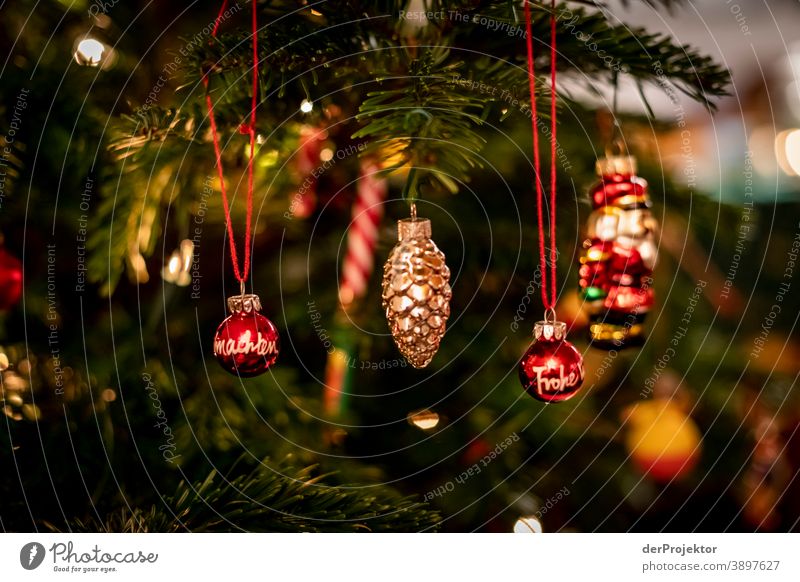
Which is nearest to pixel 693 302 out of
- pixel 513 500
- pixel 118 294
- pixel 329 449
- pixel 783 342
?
pixel 783 342

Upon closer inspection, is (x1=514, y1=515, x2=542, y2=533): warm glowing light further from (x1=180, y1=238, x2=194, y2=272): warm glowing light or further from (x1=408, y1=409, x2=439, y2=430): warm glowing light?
(x1=180, y1=238, x2=194, y2=272): warm glowing light

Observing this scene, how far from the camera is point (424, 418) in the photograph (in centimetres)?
56

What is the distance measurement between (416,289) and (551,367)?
0.10 m

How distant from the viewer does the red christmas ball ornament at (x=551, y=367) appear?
437 millimetres

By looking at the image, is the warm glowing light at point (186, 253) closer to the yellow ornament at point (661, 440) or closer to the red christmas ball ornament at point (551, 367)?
the red christmas ball ornament at point (551, 367)

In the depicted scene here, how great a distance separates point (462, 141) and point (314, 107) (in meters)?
0.11

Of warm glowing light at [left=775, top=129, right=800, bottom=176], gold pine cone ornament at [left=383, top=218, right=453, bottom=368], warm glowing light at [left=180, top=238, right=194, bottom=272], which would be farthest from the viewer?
warm glowing light at [left=775, top=129, right=800, bottom=176]

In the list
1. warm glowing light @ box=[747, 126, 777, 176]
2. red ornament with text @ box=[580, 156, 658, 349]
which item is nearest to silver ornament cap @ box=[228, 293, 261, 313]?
red ornament with text @ box=[580, 156, 658, 349]

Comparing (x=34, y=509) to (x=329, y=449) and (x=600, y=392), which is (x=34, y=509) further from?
(x=600, y=392)

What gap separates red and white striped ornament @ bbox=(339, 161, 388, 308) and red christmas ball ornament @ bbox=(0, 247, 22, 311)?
230mm

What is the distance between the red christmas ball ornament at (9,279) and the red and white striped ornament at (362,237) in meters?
0.23

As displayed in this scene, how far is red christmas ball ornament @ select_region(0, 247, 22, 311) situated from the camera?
1.57 ft

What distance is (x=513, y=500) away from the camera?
1.86 feet

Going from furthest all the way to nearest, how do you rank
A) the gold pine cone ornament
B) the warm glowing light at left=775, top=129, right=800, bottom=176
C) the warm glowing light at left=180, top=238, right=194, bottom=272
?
1. the warm glowing light at left=775, top=129, right=800, bottom=176
2. the warm glowing light at left=180, top=238, right=194, bottom=272
3. the gold pine cone ornament
